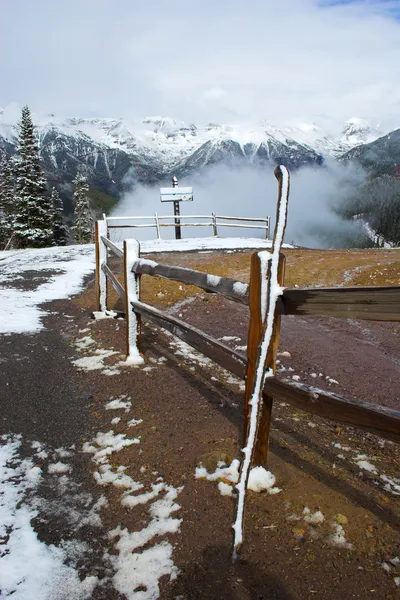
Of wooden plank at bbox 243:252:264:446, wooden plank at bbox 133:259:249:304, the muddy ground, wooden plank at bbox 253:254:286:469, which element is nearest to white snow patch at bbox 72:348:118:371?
the muddy ground

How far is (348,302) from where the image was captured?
6.52 feet

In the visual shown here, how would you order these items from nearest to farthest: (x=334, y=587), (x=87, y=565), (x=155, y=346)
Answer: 1. (x=334, y=587)
2. (x=87, y=565)
3. (x=155, y=346)

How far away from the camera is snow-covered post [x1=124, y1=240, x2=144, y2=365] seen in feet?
16.4

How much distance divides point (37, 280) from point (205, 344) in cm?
890

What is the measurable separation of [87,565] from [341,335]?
598 cm

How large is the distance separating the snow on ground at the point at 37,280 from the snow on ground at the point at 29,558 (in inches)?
164

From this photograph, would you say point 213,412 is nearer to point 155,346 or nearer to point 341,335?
point 155,346

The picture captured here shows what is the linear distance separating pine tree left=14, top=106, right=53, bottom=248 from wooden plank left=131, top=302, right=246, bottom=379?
29925 mm

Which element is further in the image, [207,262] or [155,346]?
[207,262]

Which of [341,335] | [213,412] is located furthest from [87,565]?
[341,335]

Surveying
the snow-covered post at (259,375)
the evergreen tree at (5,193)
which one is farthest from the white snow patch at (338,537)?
the evergreen tree at (5,193)

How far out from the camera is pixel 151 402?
13.2 ft

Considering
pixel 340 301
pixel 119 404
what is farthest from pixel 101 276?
pixel 340 301

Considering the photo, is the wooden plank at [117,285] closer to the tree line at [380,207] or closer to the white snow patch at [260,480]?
the white snow patch at [260,480]
